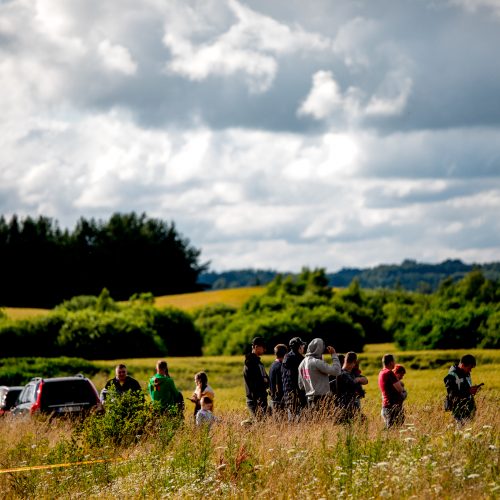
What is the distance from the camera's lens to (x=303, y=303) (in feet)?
194

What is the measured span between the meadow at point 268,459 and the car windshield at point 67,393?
3.86 metres

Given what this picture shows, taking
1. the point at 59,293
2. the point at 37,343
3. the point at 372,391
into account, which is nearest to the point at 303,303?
the point at 37,343

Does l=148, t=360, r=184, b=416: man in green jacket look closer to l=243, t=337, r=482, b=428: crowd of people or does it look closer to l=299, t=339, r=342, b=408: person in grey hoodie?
l=243, t=337, r=482, b=428: crowd of people

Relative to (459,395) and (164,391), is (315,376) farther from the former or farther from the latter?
(164,391)

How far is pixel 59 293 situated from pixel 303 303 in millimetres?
55941

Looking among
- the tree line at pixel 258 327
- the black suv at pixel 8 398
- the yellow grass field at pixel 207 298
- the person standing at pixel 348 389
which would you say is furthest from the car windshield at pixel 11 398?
the yellow grass field at pixel 207 298

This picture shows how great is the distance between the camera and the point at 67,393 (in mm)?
22031

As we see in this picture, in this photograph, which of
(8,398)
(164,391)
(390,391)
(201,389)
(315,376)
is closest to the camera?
(390,391)

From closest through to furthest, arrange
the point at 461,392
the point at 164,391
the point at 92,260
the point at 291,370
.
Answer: the point at 461,392, the point at 291,370, the point at 164,391, the point at 92,260

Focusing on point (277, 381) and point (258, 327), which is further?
point (258, 327)

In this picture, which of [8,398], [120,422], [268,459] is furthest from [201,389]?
[8,398]

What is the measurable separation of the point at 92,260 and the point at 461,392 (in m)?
106

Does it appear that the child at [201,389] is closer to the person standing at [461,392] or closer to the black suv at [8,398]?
the person standing at [461,392]

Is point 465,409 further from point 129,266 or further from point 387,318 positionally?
point 129,266
